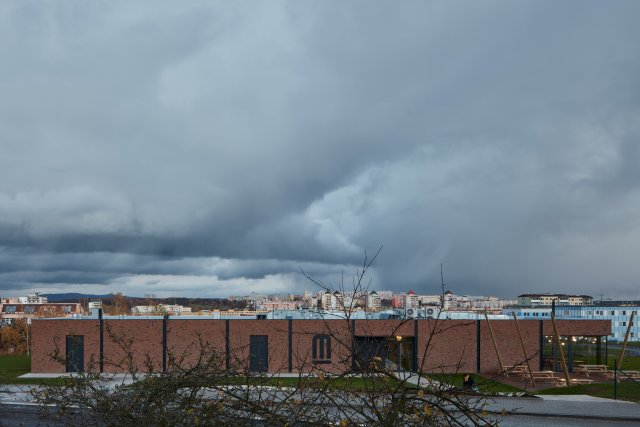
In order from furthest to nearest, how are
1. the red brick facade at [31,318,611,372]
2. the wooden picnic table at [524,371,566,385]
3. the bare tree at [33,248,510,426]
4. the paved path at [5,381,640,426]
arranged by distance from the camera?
1. the red brick facade at [31,318,611,372]
2. the wooden picnic table at [524,371,566,385]
3. the paved path at [5,381,640,426]
4. the bare tree at [33,248,510,426]

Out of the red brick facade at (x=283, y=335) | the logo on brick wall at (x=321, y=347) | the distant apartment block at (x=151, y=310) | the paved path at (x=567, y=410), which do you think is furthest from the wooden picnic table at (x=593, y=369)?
the distant apartment block at (x=151, y=310)

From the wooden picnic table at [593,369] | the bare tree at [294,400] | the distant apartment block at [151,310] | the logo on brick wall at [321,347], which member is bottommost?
the distant apartment block at [151,310]

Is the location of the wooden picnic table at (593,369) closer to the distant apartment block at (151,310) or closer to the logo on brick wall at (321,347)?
the logo on brick wall at (321,347)

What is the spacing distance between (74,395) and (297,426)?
2.35 metres

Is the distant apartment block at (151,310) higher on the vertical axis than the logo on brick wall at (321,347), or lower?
lower

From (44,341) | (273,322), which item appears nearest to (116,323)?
(44,341)

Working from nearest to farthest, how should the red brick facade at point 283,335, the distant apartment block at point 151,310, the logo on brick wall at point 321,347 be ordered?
the logo on brick wall at point 321,347 → the red brick facade at point 283,335 → the distant apartment block at point 151,310

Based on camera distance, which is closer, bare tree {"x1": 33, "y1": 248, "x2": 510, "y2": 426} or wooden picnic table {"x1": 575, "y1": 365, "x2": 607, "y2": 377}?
bare tree {"x1": 33, "y1": 248, "x2": 510, "y2": 426}

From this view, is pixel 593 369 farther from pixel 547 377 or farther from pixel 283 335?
pixel 283 335

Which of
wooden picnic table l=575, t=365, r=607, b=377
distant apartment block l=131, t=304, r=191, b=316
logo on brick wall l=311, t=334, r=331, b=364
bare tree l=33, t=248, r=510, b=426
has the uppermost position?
bare tree l=33, t=248, r=510, b=426

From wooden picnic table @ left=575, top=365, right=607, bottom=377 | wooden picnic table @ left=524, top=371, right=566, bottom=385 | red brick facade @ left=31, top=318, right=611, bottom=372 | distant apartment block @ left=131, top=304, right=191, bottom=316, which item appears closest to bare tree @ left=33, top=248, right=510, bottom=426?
wooden picnic table @ left=524, top=371, right=566, bottom=385

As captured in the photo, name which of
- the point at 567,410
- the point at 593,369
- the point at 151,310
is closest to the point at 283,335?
the point at 593,369

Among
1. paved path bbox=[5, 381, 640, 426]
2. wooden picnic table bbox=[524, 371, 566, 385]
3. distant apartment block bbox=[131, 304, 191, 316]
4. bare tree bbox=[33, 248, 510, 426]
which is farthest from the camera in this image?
distant apartment block bbox=[131, 304, 191, 316]

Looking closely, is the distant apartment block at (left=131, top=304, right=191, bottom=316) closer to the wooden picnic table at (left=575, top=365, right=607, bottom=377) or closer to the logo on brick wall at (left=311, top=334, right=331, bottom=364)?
the logo on brick wall at (left=311, top=334, right=331, bottom=364)
